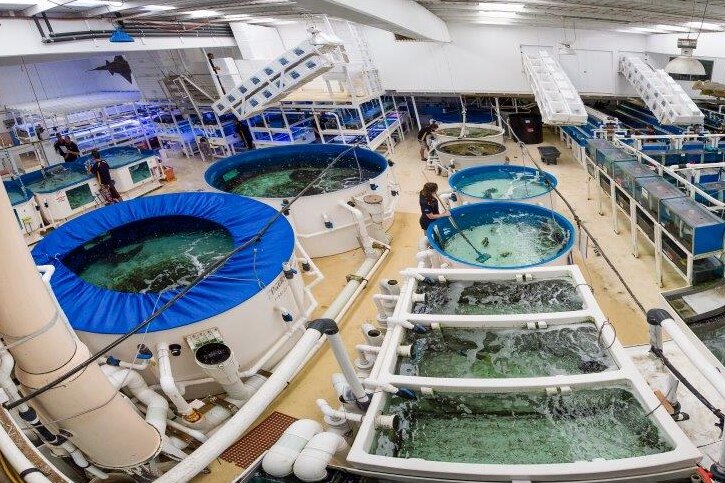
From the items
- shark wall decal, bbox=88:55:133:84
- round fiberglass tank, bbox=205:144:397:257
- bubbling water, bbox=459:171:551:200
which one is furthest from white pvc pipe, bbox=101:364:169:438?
shark wall decal, bbox=88:55:133:84

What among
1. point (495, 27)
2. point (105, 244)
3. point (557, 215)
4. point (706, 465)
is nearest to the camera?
point (706, 465)

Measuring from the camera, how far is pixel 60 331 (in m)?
2.57

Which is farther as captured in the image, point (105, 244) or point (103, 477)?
point (105, 244)

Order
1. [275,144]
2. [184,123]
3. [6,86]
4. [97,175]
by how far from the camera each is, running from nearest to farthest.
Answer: [97,175]
[275,144]
[6,86]
[184,123]

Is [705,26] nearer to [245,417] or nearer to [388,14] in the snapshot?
[388,14]

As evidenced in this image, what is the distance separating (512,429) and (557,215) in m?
4.07

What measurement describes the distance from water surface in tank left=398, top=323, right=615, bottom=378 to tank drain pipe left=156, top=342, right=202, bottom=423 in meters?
2.07

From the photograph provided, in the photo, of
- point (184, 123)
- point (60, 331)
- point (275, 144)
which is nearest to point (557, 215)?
point (60, 331)

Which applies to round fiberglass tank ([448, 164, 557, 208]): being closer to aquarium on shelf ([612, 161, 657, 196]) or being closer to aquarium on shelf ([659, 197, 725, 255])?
aquarium on shelf ([612, 161, 657, 196])

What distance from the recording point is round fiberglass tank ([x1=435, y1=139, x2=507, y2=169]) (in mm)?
9516

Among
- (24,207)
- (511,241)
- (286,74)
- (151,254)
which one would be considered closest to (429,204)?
(511,241)

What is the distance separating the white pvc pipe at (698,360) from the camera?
1.86 meters

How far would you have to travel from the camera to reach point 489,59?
10672 millimetres

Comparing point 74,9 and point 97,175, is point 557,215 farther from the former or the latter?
point 74,9
